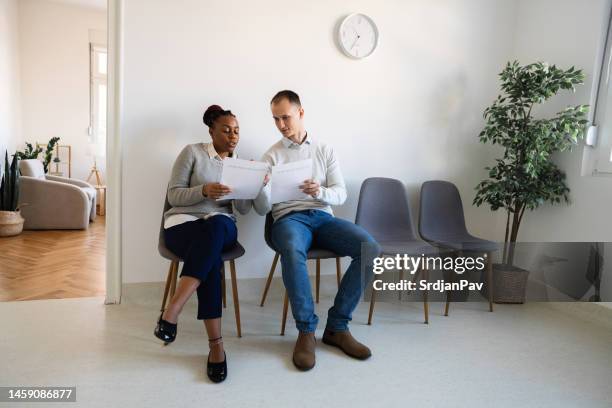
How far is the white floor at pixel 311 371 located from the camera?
1.66 metres

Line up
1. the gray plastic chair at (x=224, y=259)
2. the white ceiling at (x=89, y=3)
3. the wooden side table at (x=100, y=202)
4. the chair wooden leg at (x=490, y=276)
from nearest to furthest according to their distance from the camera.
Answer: the gray plastic chair at (x=224, y=259) < the chair wooden leg at (x=490, y=276) < the wooden side table at (x=100, y=202) < the white ceiling at (x=89, y=3)

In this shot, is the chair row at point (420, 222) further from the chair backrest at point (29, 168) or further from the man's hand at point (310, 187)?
the chair backrest at point (29, 168)

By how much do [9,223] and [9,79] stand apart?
2.60 metres

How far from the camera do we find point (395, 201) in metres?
2.84

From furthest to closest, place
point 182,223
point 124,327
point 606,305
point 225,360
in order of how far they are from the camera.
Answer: point 606,305
point 124,327
point 182,223
point 225,360

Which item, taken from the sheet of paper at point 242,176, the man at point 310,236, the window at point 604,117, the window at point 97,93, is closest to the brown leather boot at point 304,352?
the man at point 310,236

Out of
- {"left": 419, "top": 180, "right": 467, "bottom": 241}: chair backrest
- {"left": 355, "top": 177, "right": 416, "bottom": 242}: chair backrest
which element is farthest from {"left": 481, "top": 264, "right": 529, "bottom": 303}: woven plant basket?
{"left": 355, "top": 177, "right": 416, "bottom": 242}: chair backrest

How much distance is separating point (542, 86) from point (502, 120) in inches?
11.6

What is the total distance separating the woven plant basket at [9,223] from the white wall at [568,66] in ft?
15.1

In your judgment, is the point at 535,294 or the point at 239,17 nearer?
the point at 239,17

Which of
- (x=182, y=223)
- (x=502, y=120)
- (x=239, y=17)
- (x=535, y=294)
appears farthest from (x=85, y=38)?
(x=535, y=294)

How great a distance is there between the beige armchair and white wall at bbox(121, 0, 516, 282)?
262 cm

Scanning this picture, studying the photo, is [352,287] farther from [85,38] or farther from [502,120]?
[85,38]

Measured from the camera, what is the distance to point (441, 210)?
2.96 metres
